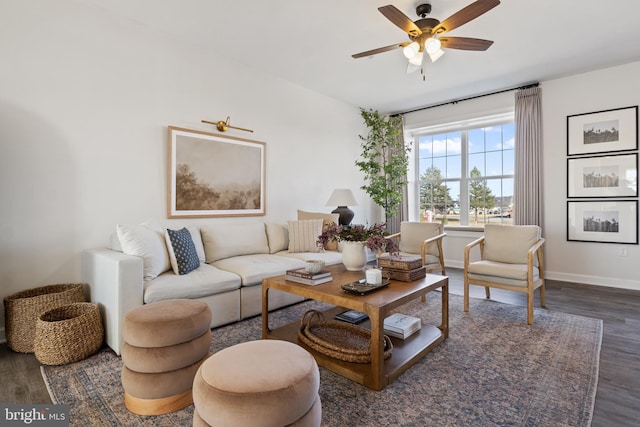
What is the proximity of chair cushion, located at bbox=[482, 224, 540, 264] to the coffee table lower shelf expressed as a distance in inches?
58.3

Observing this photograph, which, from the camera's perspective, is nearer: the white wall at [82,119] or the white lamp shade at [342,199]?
the white wall at [82,119]

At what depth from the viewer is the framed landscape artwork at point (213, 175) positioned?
132 inches

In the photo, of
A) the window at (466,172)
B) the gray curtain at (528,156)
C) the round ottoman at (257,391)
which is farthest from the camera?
the window at (466,172)

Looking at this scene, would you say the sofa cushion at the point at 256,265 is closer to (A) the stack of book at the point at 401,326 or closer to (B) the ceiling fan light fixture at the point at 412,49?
(A) the stack of book at the point at 401,326

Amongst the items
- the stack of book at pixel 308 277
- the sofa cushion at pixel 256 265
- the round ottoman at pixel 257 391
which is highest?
the stack of book at pixel 308 277

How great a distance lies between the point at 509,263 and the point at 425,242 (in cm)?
86

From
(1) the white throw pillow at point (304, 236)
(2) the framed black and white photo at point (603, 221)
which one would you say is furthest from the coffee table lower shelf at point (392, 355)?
(2) the framed black and white photo at point (603, 221)

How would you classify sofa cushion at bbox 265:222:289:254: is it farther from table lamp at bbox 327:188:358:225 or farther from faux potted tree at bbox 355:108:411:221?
faux potted tree at bbox 355:108:411:221

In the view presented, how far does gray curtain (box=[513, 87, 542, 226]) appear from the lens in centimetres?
446

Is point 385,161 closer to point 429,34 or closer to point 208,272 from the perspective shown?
point 429,34

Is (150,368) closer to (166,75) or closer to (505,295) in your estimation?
(166,75)

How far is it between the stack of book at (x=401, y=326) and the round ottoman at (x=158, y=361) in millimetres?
1288

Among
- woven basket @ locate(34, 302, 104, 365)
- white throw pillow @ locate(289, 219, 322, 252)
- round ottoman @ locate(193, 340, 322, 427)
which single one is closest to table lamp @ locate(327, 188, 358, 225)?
white throw pillow @ locate(289, 219, 322, 252)

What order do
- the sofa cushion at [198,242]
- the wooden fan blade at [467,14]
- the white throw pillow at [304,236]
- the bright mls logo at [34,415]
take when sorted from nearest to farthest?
the bright mls logo at [34,415], the wooden fan blade at [467,14], the sofa cushion at [198,242], the white throw pillow at [304,236]
